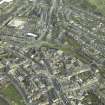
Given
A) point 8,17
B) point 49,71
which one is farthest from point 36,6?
point 49,71

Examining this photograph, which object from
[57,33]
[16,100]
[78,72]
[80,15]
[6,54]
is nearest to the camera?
[16,100]

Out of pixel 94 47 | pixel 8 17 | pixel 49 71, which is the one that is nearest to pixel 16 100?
pixel 49 71

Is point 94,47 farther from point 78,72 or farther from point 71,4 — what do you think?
point 71,4

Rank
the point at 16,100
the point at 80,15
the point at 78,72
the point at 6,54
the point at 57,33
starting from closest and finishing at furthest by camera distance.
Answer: the point at 16,100, the point at 78,72, the point at 6,54, the point at 57,33, the point at 80,15

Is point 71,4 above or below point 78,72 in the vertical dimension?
above

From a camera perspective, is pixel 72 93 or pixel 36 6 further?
pixel 36 6

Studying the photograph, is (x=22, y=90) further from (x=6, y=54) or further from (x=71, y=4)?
(x=71, y=4)

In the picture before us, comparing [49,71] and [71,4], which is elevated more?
[71,4]

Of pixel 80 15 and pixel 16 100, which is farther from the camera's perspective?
pixel 80 15
